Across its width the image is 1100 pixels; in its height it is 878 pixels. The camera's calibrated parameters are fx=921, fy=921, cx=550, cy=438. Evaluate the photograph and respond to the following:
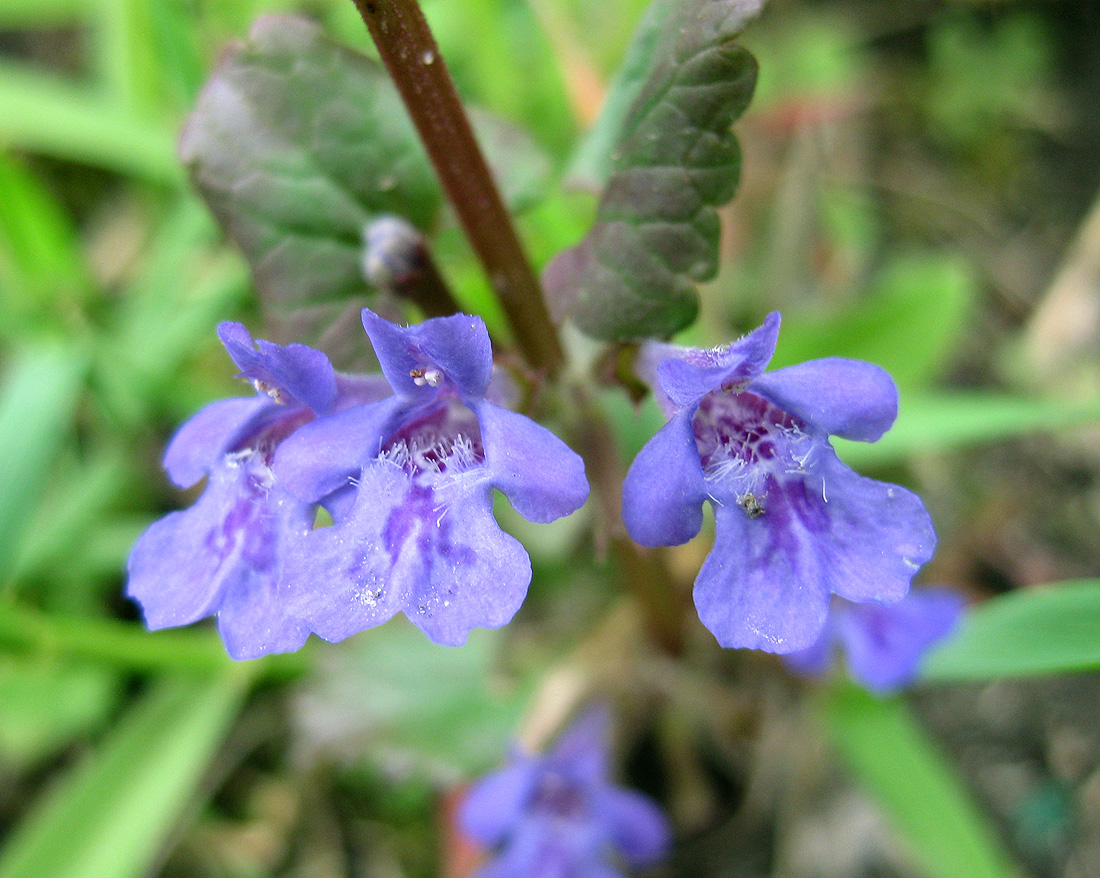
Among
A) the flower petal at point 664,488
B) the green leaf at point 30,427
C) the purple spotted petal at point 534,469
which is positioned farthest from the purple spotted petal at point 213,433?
the green leaf at point 30,427

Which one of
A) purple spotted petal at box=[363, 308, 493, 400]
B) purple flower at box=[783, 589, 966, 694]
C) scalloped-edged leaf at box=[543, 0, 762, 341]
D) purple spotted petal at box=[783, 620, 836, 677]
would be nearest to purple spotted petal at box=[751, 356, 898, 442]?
scalloped-edged leaf at box=[543, 0, 762, 341]

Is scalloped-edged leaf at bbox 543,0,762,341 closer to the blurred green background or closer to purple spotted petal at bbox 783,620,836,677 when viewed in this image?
the blurred green background

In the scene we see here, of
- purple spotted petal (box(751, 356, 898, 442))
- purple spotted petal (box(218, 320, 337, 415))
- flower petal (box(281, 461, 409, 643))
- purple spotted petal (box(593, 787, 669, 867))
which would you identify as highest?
purple spotted petal (box(218, 320, 337, 415))

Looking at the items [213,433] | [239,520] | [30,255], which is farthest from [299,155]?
[30,255]

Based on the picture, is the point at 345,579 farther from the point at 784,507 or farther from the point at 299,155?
the point at 299,155

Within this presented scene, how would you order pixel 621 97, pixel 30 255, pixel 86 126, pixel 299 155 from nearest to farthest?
pixel 621 97
pixel 299 155
pixel 30 255
pixel 86 126

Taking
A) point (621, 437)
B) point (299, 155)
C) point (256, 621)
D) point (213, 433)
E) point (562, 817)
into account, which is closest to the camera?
point (256, 621)

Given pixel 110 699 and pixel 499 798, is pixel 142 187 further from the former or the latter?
pixel 499 798
